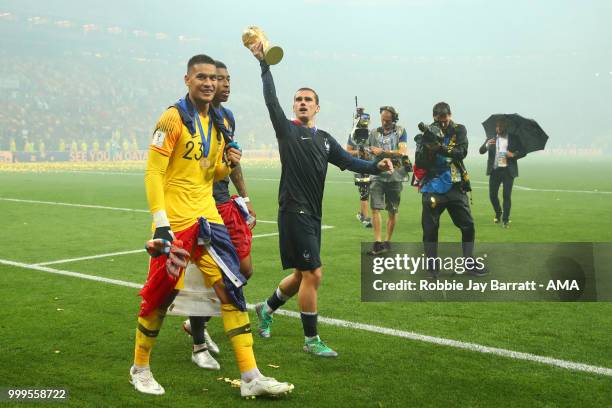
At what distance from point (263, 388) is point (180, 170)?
1.43 meters

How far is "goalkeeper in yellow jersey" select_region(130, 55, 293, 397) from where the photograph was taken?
4637 millimetres

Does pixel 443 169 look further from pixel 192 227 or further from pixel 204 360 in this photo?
pixel 192 227

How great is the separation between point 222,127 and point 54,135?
109081 mm

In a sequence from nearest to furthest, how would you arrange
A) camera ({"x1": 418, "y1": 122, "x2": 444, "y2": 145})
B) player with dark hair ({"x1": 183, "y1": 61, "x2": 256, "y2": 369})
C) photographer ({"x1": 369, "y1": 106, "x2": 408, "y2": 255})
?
player with dark hair ({"x1": 183, "y1": 61, "x2": 256, "y2": 369})
camera ({"x1": 418, "y1": 122, "x2": 444, "y2": 145})
photographer ({"x1": 369, "y1": 106, "x2": 408, "y2": 255})

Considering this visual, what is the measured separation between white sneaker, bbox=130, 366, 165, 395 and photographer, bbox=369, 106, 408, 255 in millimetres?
6102

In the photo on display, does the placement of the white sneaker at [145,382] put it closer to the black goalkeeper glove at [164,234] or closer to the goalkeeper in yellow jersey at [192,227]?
the goalkeeper in yellow jersey at [192,227]

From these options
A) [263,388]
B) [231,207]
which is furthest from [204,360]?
[231,207]

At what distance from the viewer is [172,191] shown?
4836 millimetres

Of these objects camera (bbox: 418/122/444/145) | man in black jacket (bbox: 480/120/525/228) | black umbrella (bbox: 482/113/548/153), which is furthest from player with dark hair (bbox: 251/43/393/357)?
black umbrella (bbox: 482/113/548/153)

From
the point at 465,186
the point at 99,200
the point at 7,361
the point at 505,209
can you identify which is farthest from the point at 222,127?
the point at 99,200

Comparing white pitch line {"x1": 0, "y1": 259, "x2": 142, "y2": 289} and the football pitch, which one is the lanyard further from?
white pitch line {"x1": 0, "y1": 259, "x2": 142, "y2": 289}

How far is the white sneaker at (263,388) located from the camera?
179 inches

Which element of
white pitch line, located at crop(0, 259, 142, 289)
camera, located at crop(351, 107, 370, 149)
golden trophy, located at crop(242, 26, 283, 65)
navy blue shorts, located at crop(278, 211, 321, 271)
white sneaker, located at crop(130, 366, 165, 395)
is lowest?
white sneaker, located at crop(130, 366, 165, 395)

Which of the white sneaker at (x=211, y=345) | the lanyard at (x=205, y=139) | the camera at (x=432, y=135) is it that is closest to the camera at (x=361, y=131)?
the camera at (x=432, y=135)
